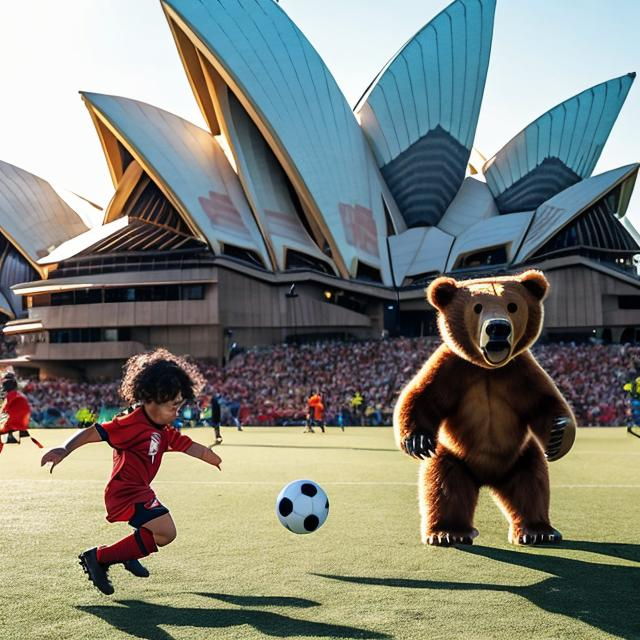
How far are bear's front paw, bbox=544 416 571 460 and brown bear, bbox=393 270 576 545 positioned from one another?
4cm

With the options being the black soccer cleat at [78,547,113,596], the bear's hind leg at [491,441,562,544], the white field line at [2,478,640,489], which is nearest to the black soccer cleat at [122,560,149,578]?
the black soccer cleat at [78,547,113,596]

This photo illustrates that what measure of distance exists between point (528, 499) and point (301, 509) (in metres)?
1.54

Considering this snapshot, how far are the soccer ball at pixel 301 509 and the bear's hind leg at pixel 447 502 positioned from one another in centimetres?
75

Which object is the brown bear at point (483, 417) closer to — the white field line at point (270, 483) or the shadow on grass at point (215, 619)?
the shadow on grass at point (215, 619)

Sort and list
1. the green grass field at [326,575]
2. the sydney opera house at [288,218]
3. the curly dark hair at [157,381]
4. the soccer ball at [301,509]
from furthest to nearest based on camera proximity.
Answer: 1. the sydney opera house at [288,218]
2. the soccer ball at [301,509]
3. the curly dark hair at [157,381]
4. the green grass field at [326,575]

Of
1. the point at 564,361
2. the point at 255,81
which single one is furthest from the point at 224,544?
the point at 255,81

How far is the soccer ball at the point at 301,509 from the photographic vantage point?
14.2ft

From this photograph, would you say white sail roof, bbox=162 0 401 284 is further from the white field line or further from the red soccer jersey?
the red soccer jersey

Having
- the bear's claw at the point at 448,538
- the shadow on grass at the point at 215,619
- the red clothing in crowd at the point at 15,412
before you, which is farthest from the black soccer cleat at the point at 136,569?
the red clothing in crowd at the point at 15,412

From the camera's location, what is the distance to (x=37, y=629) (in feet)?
9.72

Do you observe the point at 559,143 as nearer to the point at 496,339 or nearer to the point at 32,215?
the point at 32,215

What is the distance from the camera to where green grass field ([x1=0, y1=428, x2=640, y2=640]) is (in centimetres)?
299

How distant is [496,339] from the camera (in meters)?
4.34

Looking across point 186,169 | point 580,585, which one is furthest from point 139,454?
point 186,169
